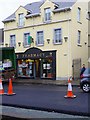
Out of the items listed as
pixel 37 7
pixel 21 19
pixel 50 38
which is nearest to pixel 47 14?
pixel 50 38

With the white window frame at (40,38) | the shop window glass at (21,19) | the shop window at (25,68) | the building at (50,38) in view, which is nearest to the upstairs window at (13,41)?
the building at (50,38)

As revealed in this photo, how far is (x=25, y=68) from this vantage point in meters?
33.4

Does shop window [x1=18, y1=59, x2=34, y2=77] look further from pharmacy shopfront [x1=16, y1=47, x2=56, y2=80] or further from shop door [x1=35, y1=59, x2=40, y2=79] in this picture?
shop door [x1=35, y1=59, x2=40, y2=79]

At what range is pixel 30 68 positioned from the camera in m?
33.0

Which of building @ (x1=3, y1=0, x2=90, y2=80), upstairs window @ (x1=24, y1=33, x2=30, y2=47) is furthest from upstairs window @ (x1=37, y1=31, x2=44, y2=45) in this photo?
upstairs window @ (x1=24, y1=33, x2=30, y2=47)

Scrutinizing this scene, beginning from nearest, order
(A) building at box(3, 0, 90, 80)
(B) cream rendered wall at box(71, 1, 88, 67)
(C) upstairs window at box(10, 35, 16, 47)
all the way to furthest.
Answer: (A) building at box(3, 0, 90, 80) < (B) cream rendered wall at box(71, 1, 88, 67) < (C) upstairs window at box(10, 35, 16, 47)

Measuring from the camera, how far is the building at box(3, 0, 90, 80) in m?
29.5

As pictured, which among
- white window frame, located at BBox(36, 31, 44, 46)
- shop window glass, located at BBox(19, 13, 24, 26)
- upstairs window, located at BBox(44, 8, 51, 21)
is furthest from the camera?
shop window glass, located at BBox(19, 13, 24, 26)

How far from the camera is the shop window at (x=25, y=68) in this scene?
32.9 m

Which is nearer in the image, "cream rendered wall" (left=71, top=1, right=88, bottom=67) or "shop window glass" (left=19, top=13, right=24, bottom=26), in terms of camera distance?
"cream rendered wall" (left=71, top=1, right=88, bottom=67)

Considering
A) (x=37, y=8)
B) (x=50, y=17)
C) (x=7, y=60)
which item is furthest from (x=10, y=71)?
(x=37, y=8)

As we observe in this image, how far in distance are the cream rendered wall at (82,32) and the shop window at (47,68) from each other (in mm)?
2849

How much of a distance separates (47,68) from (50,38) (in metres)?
3.24

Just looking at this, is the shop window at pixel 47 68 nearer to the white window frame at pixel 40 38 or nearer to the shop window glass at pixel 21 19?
the white window frame at pixel 40 38
